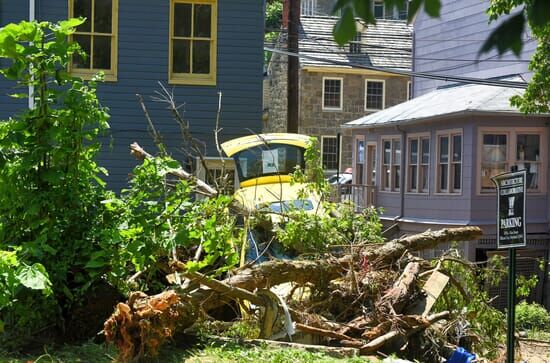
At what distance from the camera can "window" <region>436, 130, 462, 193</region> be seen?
2220 centimetres

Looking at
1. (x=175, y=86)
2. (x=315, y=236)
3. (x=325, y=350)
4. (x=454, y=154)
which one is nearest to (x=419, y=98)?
(x=454, y=154)

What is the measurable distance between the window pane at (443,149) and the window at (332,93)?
50.8 ft

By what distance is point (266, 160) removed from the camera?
16672mm

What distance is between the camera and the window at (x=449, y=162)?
22.2 metres

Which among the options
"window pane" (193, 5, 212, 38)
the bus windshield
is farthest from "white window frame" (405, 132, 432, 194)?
"window pane" (193, 5, 212, 38)

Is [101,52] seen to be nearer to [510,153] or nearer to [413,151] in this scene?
[413,151]

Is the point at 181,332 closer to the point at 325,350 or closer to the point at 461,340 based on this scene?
the point at 325,350

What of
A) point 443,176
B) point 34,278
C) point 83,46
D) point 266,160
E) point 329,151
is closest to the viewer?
point 34,278

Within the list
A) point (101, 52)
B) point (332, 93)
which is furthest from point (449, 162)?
point (332, 93)

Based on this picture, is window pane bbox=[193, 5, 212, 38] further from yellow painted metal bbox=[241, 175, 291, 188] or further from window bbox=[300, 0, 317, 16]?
window bbox=[300, 0, 317, 16]

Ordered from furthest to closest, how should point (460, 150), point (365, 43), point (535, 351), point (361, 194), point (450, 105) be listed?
point (365, 43) < point (361, 194) < point (450, 105) < point (460, 150) < point (535, 351)

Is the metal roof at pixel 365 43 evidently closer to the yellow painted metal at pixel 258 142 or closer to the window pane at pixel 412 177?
the window pane at pixel 412 177

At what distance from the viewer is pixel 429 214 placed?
75.7ft

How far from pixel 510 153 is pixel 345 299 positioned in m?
12.9
